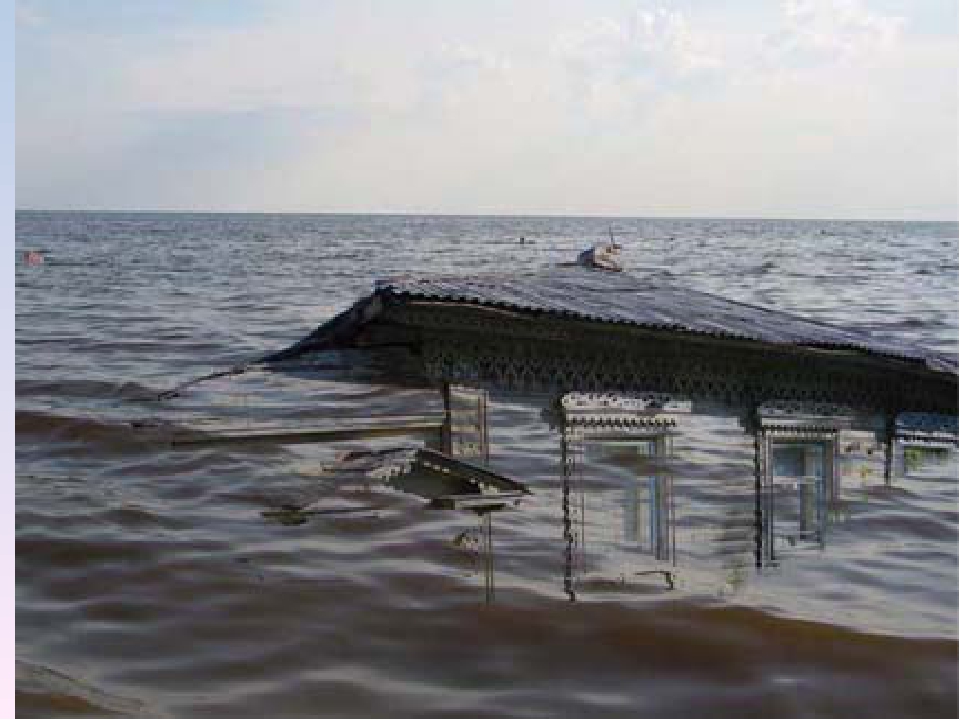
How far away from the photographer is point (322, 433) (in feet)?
24.1

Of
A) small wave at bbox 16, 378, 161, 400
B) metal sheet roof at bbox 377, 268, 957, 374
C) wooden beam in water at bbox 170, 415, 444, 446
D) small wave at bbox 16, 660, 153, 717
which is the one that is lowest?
small wave at bbox 16, 660, 153, 717

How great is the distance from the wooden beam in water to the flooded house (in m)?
0.01

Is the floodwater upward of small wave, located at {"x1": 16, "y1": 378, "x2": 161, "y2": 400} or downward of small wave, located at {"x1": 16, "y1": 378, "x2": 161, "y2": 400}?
downward

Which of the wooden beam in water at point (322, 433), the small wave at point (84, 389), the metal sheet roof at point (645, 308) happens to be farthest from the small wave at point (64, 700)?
the small wave at point (84, 389)

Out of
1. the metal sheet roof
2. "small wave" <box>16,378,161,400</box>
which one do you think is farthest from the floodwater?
"small wave" <box>16,378,161,400</box>

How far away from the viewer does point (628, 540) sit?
27.9ft

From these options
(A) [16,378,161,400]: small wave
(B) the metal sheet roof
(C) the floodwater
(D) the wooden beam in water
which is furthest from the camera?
(A) [16,378,161,400]: small wave

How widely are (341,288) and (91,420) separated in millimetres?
27156

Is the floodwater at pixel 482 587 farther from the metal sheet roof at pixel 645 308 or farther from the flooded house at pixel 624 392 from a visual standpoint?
the metal sheet roof at pixel 645 308

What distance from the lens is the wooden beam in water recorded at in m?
7.02

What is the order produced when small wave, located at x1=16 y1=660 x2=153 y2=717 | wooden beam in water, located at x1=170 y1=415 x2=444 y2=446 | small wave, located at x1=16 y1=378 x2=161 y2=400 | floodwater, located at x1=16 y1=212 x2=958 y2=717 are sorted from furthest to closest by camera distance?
small wave, located at x1=16 y1=378 x2=161 y2=400 → floodwater, located at x1=16 y1=212 x2=958 y2=717 → wooden beam in water, located at x1=170 y1=415 x2=444 y2=446 → small wave, located at x1=16 y1=660 x2=153 y2=717

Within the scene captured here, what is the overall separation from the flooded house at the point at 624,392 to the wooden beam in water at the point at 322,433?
0.04 feet

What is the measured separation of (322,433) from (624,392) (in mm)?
2026

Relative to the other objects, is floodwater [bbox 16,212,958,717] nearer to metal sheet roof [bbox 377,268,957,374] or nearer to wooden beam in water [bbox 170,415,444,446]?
wooden beam in water [bbox 170,415,444,446]
